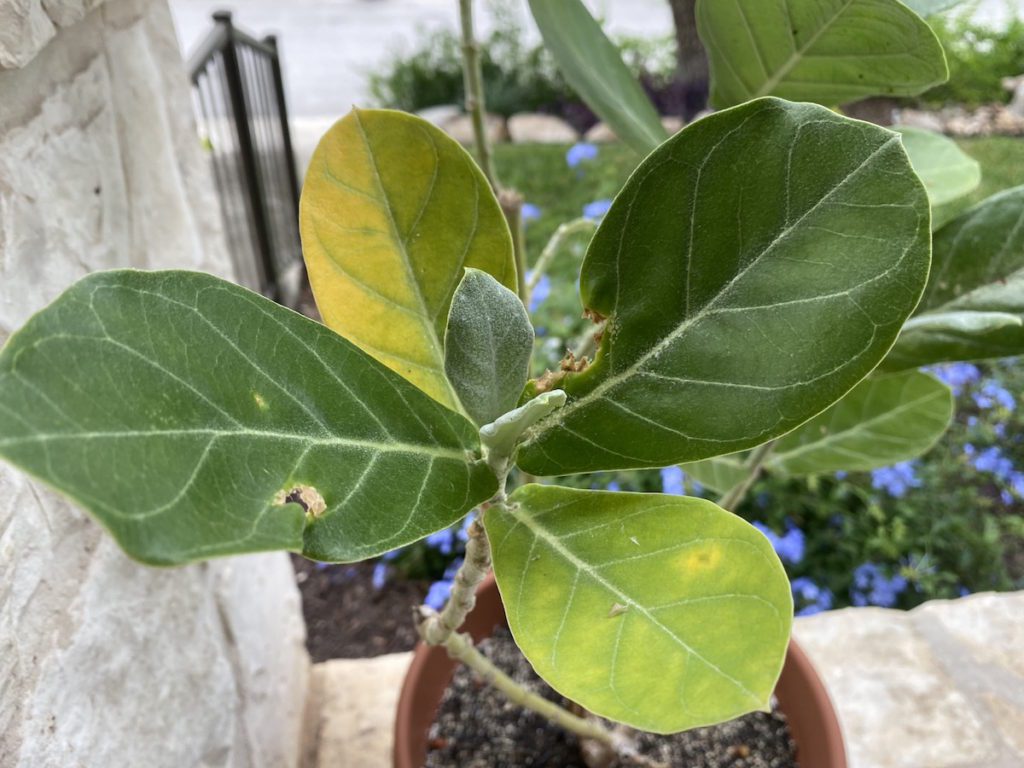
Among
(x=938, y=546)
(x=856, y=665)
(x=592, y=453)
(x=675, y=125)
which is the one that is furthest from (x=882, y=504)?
(x=675, y=125)

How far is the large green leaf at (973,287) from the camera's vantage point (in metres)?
0.67

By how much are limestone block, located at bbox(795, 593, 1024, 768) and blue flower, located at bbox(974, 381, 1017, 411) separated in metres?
0.79

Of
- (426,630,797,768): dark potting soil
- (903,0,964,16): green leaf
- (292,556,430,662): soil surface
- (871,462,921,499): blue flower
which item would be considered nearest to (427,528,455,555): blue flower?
(292,556,430,662): soil surface

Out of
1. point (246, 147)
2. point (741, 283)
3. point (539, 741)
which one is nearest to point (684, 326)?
point (741, 283)

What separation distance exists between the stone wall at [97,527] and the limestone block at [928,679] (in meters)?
0.74

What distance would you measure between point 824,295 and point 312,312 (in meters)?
2.35

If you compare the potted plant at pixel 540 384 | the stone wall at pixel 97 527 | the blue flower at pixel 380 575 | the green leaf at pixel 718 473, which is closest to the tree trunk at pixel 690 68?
the blue flower at pixel 380 575

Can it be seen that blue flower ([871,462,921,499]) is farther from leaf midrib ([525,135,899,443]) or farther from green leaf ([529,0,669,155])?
leaf midrib ([525,135,899,443])

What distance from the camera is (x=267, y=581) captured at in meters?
1.07

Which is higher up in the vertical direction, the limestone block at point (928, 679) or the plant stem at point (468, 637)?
the plant stem at point (468, 637)

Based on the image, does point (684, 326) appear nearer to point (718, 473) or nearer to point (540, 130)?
point (718, 473)

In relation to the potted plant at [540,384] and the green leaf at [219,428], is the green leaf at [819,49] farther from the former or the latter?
the green leaf at [219,428]

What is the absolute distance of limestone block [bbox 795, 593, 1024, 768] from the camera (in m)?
1.03

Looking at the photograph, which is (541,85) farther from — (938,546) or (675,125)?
(938,546)
